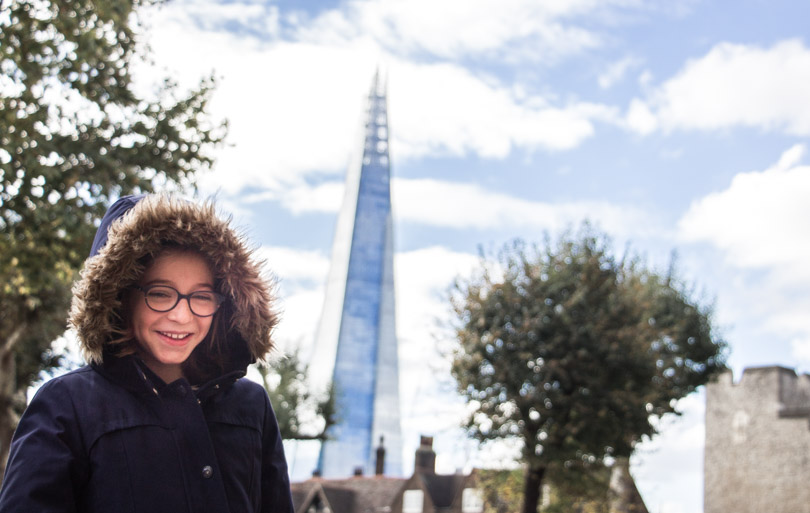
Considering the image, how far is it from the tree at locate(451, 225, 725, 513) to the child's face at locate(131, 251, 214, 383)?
2027 cm

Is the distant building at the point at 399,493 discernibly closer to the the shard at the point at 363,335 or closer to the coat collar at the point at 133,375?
the coat collar at the point at 133,375

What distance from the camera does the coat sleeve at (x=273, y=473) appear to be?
9.34 ft

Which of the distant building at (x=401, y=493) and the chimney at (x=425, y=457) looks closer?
the distant building at (x=401, y=493)

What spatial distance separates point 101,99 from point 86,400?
13217 mm

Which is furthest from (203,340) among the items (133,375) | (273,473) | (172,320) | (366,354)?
(366,354)

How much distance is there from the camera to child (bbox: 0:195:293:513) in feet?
8.02

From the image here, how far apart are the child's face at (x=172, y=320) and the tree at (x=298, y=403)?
38190 millimetres

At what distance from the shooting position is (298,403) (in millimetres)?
42781

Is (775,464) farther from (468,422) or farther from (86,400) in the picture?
(86,400)

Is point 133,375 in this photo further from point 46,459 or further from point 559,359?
point 559,359

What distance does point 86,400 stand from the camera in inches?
99.7

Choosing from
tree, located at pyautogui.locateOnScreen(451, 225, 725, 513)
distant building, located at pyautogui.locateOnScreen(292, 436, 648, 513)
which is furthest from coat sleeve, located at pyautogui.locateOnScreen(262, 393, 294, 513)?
distant building, located at pyautogui.locateOnScreen(292, 436, 648, 513)

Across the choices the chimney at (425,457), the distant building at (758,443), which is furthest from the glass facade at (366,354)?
the distant building at (758,443)

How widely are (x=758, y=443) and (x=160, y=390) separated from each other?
33.0 metres
